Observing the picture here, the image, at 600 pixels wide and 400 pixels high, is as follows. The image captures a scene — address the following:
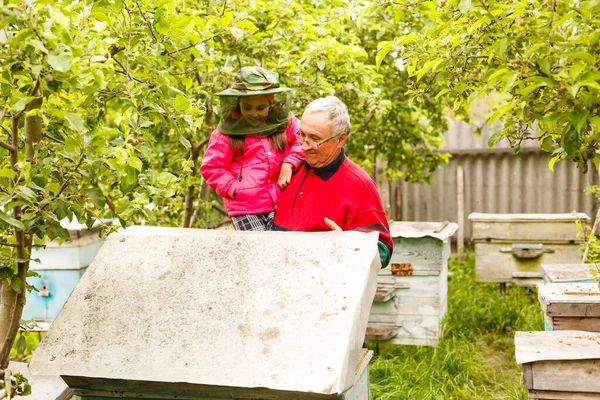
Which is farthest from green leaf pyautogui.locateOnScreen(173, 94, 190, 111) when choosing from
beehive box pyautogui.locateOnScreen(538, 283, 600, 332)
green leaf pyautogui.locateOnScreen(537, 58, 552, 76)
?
beehive box pyautogui.locateOnScreen(538, 283, 600, 332)

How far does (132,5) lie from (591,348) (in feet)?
8.33

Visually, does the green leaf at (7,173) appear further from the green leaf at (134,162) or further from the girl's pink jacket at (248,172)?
the girl's pink jacket at (248,172)

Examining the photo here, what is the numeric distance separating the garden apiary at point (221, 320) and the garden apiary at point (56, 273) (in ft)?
A: 10.0

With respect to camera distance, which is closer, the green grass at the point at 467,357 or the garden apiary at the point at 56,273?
the green grass at the point at 467,357

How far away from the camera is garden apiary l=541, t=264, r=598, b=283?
4715 mm

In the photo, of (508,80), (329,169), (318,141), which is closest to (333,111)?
Result: (318,141)

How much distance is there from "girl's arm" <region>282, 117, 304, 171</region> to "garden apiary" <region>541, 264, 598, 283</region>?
8.29 feet

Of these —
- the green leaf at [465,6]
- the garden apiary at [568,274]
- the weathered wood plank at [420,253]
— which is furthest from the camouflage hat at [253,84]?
the garden apiary at [568,274]

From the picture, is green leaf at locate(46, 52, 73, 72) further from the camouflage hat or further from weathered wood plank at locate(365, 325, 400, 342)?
weathered wood plank at locate(365, 325, 400, 342)

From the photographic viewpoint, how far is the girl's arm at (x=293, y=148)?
3160 millimetres

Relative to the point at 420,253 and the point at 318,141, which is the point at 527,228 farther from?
the point at 318,141

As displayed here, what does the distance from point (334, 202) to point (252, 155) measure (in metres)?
0.50

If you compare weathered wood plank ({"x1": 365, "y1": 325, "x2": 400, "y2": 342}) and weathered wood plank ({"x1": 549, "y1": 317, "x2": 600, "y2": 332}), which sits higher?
weathered wood plank ({"x1": 549, "y1": 317, "x2": 600, "y2": 332})

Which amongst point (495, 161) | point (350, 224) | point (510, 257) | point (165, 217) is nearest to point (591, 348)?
point (350, 224)
